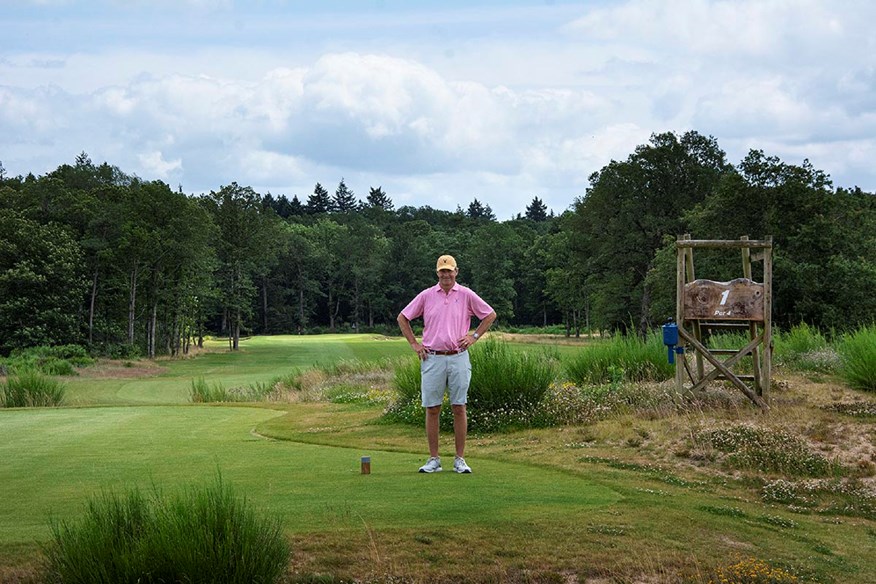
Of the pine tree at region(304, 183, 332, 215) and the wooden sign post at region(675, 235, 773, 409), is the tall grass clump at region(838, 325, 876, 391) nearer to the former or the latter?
the wooden sign post at region(675, 235, 773, 409)

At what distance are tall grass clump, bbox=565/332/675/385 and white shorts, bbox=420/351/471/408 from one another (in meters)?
7.10

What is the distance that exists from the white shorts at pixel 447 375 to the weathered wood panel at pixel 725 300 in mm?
4998

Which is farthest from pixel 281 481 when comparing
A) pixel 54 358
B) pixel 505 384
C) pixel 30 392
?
pixel 54 358

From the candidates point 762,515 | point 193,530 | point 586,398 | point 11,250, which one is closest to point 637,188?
point 11,250

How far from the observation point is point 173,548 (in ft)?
17.5

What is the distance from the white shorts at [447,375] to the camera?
921cm

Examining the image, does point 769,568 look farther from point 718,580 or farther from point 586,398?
point 586,398

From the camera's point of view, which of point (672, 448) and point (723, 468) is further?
point (672, 448)

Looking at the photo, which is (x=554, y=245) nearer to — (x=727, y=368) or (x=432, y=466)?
(x=727, y=368)

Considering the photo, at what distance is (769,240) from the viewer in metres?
13.0

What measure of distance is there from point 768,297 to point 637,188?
4863 centimetres

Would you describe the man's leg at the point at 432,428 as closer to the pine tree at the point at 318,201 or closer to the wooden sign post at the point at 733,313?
the wooden sign post at the point at 733,313

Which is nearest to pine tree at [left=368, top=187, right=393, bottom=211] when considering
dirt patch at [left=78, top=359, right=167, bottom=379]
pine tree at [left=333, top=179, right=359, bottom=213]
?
pine tree at [left=333, top=179, right=359, bottom=213]

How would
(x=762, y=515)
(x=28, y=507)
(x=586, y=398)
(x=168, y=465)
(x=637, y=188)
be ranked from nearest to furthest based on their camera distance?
(x=28, y=507) → (x=762, y=515) → (x=168, y=465) → (x=586, y=398) → (x=637, y=188)
